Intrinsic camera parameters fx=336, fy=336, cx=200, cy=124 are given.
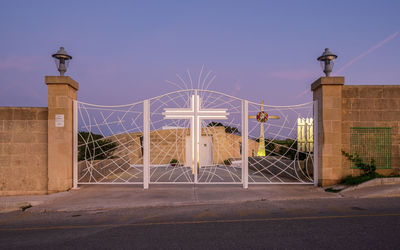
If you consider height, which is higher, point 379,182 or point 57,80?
point 57,80

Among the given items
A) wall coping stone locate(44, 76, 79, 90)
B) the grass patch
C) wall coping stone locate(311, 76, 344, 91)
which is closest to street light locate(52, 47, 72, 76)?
wall coping stone locate(44, 76, 79, 90)

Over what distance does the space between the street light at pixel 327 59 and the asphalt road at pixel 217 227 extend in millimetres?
3671

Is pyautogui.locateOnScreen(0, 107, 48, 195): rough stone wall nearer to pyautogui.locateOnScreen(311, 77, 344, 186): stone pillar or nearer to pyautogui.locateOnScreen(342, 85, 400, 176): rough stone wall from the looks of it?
pyautogui.locateOnScreen(311, 77, 344, 186): stone pillar

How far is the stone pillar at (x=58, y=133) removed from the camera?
28.3 ft

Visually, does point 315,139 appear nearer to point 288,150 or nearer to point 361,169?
point 288,150

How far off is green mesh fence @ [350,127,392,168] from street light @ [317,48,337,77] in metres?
1.70

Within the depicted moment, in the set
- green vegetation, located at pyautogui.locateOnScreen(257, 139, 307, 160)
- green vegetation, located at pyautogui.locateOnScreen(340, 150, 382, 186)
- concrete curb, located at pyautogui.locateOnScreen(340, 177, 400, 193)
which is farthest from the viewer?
green vegetation, located at pyautogui.locateOnScreen(257, 139, 307, 160)

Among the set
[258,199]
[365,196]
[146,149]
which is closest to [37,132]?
[146,149]

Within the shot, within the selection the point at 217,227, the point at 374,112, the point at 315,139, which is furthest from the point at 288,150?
the point at 217,227

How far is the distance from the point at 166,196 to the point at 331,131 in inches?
182

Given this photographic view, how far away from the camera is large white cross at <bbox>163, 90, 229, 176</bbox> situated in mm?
9277

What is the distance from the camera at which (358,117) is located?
905 centimetres

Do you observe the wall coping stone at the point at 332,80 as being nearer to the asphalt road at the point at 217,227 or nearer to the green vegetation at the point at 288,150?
the green vegetation at the point at 288,150

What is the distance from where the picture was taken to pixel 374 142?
9031 mm
